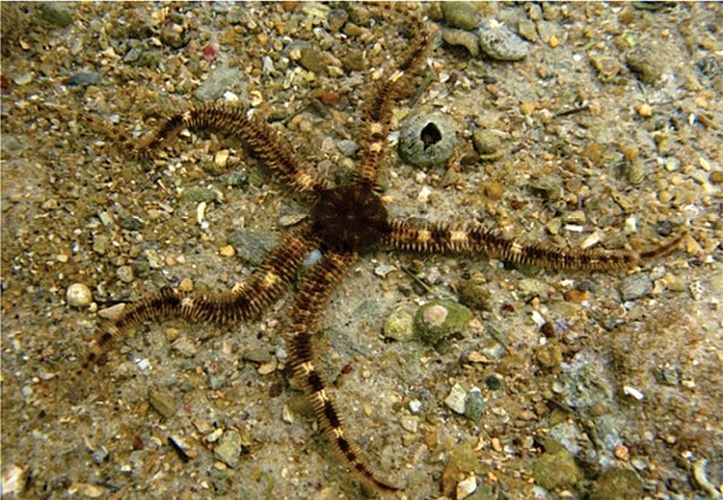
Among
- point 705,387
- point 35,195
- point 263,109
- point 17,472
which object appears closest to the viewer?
point 17,472

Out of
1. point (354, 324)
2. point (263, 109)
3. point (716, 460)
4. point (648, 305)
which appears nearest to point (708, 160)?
point (648, 305)

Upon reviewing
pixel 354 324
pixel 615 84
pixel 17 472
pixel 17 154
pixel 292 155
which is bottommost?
pixel 17 472

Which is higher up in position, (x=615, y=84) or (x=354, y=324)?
(x=615, y=84)

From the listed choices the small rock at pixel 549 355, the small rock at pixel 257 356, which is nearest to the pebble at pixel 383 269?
the small rock at pixel 257 356

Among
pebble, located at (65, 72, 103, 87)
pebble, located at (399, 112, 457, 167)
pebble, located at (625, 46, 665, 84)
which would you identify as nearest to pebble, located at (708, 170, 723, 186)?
pebble, located at (625, 46, 665, 84)

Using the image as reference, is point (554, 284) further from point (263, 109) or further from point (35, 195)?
point (35, 195)

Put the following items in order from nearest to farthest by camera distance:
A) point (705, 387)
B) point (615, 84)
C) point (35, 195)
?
point (705, 387)
point (35, 195)
point (615, 84)
